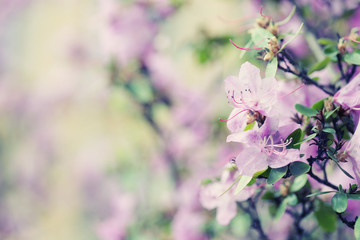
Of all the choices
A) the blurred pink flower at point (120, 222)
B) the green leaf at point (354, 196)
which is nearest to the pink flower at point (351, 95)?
the green leaf at point (354, 196)

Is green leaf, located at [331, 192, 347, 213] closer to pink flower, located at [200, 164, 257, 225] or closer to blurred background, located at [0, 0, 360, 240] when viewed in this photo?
pink flower, located at [200, 164, 257, 225]

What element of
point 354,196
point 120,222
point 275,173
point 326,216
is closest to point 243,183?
point 275,173

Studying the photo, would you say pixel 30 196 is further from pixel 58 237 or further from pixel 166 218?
pixel 166 218

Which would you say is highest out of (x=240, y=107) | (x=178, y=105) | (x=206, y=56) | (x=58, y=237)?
(x=240, y=107)

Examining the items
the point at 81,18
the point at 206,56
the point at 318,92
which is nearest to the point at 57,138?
the point at 81,18

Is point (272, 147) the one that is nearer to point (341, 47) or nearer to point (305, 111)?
point (305, 111)

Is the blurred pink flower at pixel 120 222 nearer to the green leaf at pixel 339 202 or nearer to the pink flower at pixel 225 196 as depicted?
the pink flower at pixel 225 196

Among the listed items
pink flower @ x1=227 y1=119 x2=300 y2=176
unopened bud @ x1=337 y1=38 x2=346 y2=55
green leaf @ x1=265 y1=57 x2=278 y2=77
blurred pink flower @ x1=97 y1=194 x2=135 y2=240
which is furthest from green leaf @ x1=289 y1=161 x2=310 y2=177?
blurred pink flower @ x1=97 y1=194 x2=135 y2=240
